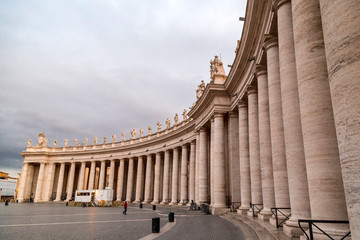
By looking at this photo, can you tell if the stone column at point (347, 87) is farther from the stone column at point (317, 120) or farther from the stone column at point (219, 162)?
the stone column at point (219, 162)

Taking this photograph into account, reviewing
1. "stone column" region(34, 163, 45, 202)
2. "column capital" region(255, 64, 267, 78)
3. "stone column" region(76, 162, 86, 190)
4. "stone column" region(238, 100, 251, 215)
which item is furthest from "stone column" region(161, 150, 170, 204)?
"stone column" region(34, 163, 45, 202)

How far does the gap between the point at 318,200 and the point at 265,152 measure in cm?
1188

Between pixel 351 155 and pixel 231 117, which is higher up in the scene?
pixel 231 117

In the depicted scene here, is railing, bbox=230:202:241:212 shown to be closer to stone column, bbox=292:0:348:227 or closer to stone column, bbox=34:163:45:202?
stone column, bbox=292:0:348:227

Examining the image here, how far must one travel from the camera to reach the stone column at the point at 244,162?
29.6m

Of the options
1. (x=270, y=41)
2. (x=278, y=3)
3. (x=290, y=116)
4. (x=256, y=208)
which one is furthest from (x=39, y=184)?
(x=278, y=3)

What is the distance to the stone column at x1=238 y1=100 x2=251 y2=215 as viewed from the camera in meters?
29.6

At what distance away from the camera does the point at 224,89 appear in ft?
123

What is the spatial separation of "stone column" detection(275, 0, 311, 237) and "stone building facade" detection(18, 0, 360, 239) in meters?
0.05

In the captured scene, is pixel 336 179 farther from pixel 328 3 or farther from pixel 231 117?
pixel 231 117

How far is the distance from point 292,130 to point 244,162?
1591 cm

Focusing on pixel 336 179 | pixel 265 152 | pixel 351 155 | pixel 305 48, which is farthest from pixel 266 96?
pixel 351 155

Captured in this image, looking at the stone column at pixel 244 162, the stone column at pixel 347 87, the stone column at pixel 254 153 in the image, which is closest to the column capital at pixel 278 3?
the stone column at pixel 347 87

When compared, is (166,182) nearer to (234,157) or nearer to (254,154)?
(234,157)
